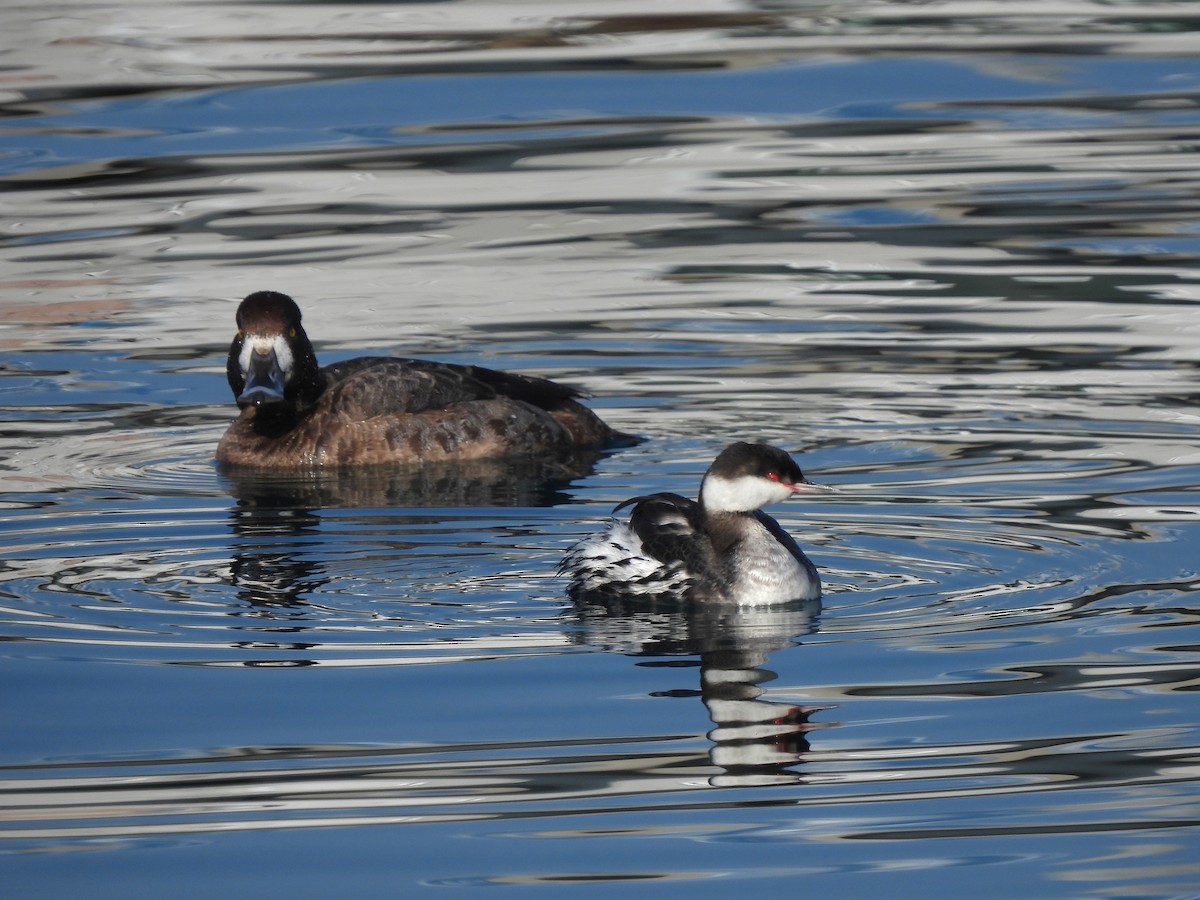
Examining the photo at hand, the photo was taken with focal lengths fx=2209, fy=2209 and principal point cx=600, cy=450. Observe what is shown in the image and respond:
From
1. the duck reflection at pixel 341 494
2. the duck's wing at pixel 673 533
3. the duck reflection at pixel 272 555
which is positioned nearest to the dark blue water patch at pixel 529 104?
the duck reflection at pixel 341 494

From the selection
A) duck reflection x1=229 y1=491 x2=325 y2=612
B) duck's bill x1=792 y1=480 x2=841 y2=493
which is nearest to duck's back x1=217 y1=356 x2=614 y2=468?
duck reflection x1=229 y1=491 x2=325 y2=612

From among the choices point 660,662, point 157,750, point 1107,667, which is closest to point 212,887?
point 157,750

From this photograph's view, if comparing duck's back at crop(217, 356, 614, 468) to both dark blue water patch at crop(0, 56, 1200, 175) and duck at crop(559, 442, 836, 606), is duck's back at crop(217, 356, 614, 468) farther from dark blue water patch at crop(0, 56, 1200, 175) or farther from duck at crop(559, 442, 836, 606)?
dark blue water patch at crop(0, 56, 1200, 175)

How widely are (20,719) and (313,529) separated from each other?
10.0ft

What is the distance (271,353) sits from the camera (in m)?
12.3

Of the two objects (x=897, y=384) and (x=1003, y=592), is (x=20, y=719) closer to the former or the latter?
(x=1003, y=592)

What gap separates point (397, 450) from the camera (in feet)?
40.1

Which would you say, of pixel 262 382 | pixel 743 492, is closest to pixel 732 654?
pixel 743 492

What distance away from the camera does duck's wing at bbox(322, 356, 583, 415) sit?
40.3ft

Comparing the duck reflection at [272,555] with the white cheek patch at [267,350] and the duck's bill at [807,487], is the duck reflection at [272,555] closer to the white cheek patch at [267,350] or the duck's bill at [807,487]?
the white cheek patch at [267,350]

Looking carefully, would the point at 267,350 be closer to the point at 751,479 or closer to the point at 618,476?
the point at 618,476

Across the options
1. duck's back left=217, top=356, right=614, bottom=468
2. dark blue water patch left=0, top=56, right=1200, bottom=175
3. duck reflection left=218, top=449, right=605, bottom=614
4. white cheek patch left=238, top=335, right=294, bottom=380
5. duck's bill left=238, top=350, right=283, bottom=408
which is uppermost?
dark blue water patch left=0, top=56, right=1200, bottom=175

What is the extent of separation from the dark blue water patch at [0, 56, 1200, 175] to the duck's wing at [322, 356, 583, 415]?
10243 mm

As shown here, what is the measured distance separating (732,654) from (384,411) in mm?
4735
